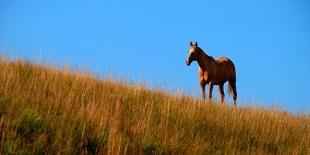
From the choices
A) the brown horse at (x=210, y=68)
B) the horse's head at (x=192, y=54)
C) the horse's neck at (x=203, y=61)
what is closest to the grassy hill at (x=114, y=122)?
the horse's head at (x=192, y=54)

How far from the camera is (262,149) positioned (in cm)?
886

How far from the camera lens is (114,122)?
7289mm

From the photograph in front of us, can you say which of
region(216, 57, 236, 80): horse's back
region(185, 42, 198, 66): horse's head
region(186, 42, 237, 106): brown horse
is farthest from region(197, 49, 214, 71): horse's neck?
region(216, 57, 236, 80): horse's back

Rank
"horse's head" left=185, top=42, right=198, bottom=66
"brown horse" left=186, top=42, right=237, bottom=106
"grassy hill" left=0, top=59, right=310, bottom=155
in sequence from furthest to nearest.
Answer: "brown horse" left=186, top=42, right=237, bottom=106 < "horse's head" left=185, top=42, right=198, bottom=66 < "grassy hill" left=0, top=59, right=310, bottom=155

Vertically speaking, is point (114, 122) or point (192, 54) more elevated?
point (192, 54)

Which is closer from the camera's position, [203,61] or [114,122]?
[114,122]

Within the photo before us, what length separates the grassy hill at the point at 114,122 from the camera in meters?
6.40

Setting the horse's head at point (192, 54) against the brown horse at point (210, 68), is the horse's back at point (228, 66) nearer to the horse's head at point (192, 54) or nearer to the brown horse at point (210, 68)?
the brown horse at point (210, 68)

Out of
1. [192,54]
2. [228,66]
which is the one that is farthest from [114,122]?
[228,66]

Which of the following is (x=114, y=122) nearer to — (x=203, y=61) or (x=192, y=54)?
(x=192, y=54)

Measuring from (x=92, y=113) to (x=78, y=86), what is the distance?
215 cm

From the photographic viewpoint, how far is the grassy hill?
6398 millimetres

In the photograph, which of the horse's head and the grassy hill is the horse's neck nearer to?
the horse's head

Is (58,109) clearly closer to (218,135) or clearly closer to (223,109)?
(218,135)
